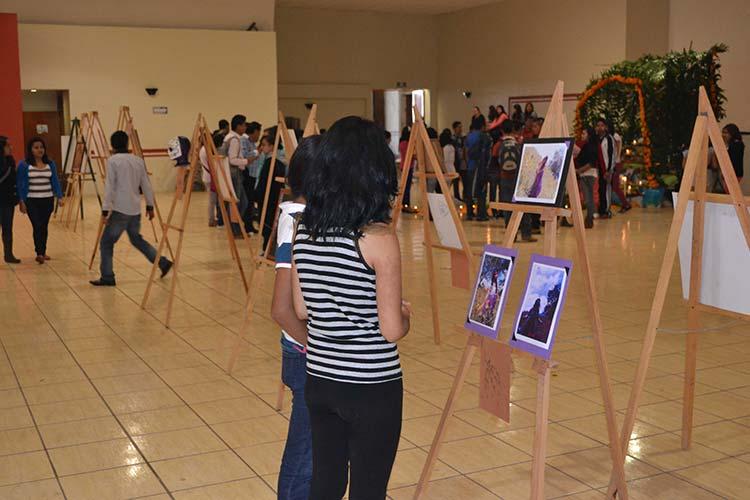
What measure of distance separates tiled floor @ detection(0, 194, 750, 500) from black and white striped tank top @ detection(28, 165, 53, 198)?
6.10ft

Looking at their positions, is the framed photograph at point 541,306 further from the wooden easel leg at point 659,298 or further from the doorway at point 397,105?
the doorway at point 397,105

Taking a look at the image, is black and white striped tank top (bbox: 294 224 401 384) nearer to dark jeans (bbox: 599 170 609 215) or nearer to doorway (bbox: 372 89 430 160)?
dark jeans (bbox: 599 170 609 215)

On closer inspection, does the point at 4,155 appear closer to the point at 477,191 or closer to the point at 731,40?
the point at 477,191

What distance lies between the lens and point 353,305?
7.98 feet

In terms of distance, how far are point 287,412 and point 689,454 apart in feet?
6.67

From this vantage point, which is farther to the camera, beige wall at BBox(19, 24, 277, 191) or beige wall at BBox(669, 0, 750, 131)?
beige wall at BBox(19, 24, 277, 191)

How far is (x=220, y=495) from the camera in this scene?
3.82 m

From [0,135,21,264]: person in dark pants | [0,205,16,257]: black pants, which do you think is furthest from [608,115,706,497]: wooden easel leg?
[0,205,16,257]: black pants

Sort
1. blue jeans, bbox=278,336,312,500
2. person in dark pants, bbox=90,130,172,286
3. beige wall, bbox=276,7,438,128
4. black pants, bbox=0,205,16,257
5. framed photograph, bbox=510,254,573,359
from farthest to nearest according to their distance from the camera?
beige wall, bbox=276,7,438,128 → black pants, bbox=0,205,16,257 → person in dark pants, bbox=90,130,172,286 → framed photograph, bbox=510,254,573,359 → blue jeans, bbox=278,336,312,500

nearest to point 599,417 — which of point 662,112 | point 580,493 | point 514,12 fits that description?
point 580,493

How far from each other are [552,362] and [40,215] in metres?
8.38

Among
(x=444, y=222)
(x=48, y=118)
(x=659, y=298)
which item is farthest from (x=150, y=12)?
(x=659, y=298)

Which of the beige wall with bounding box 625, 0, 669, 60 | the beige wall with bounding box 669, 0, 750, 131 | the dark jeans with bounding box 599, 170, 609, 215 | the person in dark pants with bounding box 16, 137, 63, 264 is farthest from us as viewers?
the beige wall with bounding box 625, 0, 669, 60

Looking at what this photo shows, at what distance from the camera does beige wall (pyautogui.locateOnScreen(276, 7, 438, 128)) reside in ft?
88.5
